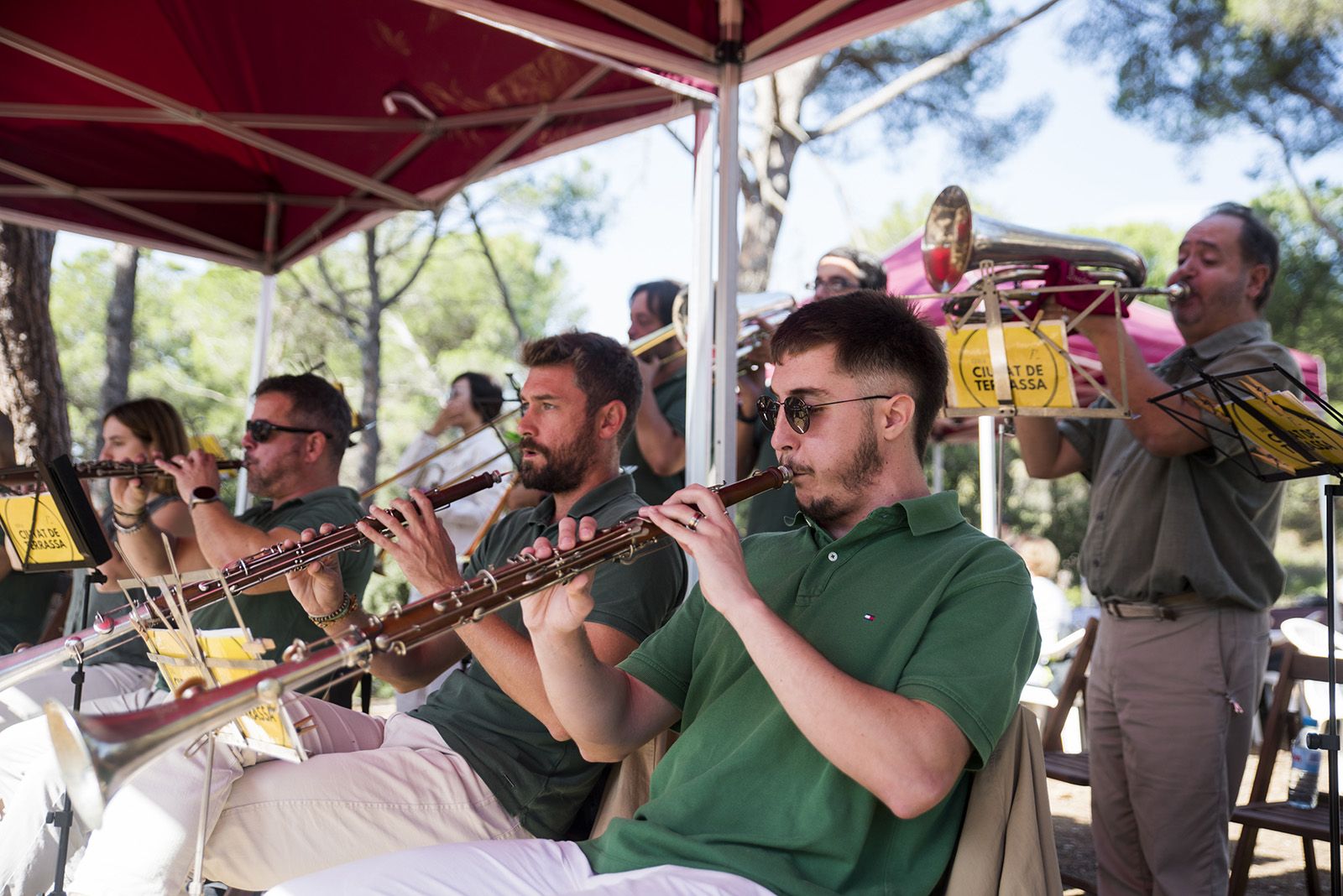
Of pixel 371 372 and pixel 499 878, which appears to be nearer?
pixel 499 878

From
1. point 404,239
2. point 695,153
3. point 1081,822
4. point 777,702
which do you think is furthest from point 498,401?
point 404,239

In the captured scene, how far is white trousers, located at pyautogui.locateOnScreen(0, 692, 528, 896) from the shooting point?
8.16 ft

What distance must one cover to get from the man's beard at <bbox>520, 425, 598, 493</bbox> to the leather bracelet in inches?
22.9

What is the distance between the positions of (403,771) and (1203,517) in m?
2.33

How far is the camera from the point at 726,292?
3689 mm

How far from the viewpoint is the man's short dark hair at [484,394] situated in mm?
6488

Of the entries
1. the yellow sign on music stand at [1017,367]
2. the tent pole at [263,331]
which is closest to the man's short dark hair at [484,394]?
the tent pole at [263,331]

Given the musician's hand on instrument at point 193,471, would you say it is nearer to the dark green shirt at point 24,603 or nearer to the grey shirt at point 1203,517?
the dark green shirt at point 24,603

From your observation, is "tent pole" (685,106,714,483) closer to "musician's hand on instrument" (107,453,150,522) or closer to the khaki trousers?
the khaki trousers

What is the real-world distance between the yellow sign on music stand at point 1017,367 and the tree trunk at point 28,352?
201 inches

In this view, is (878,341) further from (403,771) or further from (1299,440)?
(403,771)

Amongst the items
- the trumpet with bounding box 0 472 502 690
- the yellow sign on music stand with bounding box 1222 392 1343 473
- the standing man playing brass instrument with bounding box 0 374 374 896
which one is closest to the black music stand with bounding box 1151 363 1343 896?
the yellow sign on music stand with bounding box 1222 392 1343 473

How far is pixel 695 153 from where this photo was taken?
384 cm

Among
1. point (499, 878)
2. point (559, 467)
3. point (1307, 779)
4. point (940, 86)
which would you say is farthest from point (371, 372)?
point (499, 878)
